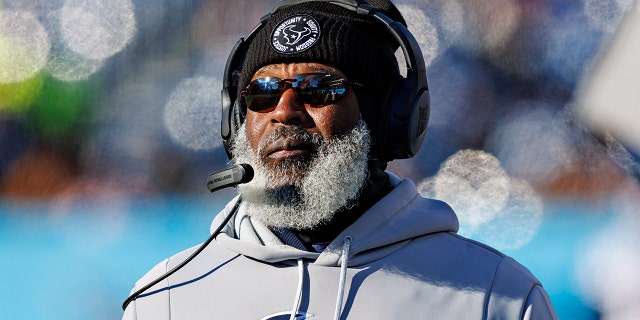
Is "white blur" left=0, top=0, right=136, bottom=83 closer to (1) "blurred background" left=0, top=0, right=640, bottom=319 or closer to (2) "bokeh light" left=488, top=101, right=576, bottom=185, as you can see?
(1) "blurred background" left=0, top=0, right=640, bottom=319

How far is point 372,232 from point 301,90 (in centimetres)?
34

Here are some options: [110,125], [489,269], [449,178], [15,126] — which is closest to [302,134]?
[489,269]

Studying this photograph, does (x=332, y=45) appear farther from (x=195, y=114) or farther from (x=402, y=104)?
(x=195, y=114)

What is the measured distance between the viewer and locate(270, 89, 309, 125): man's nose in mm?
2068

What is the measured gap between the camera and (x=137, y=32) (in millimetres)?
3508

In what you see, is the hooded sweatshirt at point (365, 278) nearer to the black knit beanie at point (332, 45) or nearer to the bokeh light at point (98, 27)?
the black knit beanie at point (332, 45)

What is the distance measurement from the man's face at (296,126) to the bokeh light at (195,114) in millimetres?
1292

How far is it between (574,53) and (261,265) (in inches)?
62.3

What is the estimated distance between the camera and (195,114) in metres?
3.42

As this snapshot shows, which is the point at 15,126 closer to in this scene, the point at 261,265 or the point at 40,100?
the point at 40,100

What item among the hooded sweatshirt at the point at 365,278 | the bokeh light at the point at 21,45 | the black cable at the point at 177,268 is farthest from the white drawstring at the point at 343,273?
the bokeh light at the point at 21,45

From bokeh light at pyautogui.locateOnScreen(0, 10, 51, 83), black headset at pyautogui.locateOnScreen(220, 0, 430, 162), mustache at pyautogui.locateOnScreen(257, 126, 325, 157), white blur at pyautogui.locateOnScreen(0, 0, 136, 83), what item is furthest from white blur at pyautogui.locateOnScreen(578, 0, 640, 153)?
bokeh light at pyautogui.locateOnScreen(0, 10, 51, 83)

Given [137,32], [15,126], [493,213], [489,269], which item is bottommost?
[493,213]

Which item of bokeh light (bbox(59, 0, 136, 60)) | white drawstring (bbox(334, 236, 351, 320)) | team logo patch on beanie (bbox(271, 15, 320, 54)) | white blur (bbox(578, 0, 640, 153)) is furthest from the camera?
bokeh light (bbox(59, 0, 136, 60))
